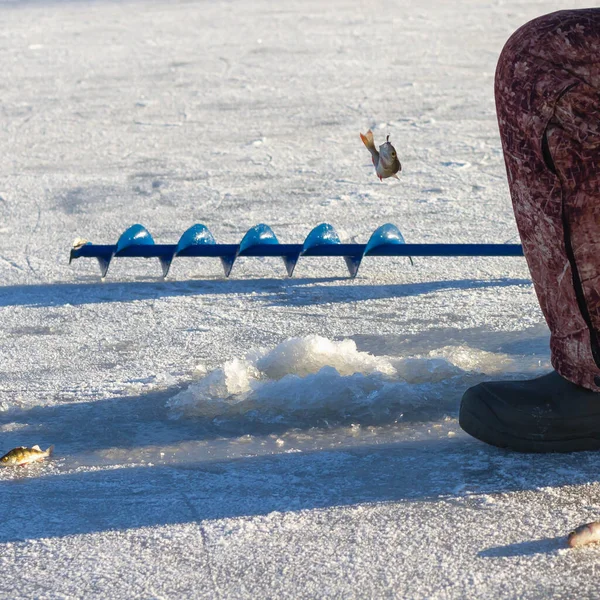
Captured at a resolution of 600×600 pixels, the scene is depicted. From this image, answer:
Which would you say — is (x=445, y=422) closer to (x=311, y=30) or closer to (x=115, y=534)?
(x=115, y=534)

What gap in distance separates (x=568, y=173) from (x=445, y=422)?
57cm

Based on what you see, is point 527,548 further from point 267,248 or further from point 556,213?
point 267,248

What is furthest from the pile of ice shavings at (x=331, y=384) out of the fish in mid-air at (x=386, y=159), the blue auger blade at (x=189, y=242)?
the blue auger blade at (x=189, y=242)

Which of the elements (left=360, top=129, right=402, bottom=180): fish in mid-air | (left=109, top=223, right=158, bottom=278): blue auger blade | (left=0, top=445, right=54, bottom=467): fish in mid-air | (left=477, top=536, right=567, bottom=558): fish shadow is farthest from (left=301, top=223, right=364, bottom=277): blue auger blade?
(left=477, top=536, right=567, bottom=558): fish shadow

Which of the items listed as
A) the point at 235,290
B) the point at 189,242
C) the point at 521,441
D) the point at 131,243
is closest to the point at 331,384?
the point at 521,441

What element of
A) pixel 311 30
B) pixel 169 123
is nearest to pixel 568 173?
pixel 169 123

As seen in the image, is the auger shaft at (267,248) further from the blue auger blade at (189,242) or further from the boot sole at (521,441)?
the boot sole at (521,441)

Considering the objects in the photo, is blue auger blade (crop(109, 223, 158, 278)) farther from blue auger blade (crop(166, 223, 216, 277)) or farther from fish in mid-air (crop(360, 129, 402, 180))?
fish in mid-air (crop(360, 129, 402, 180))

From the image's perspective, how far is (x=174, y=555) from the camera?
164cm

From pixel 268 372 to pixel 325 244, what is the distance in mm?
953

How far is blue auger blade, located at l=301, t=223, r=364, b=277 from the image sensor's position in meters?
3.20

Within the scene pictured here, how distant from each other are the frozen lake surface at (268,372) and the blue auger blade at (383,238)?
11 cm

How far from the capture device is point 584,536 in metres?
1.61

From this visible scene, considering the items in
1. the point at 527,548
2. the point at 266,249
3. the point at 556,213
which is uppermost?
the point at 556,213
